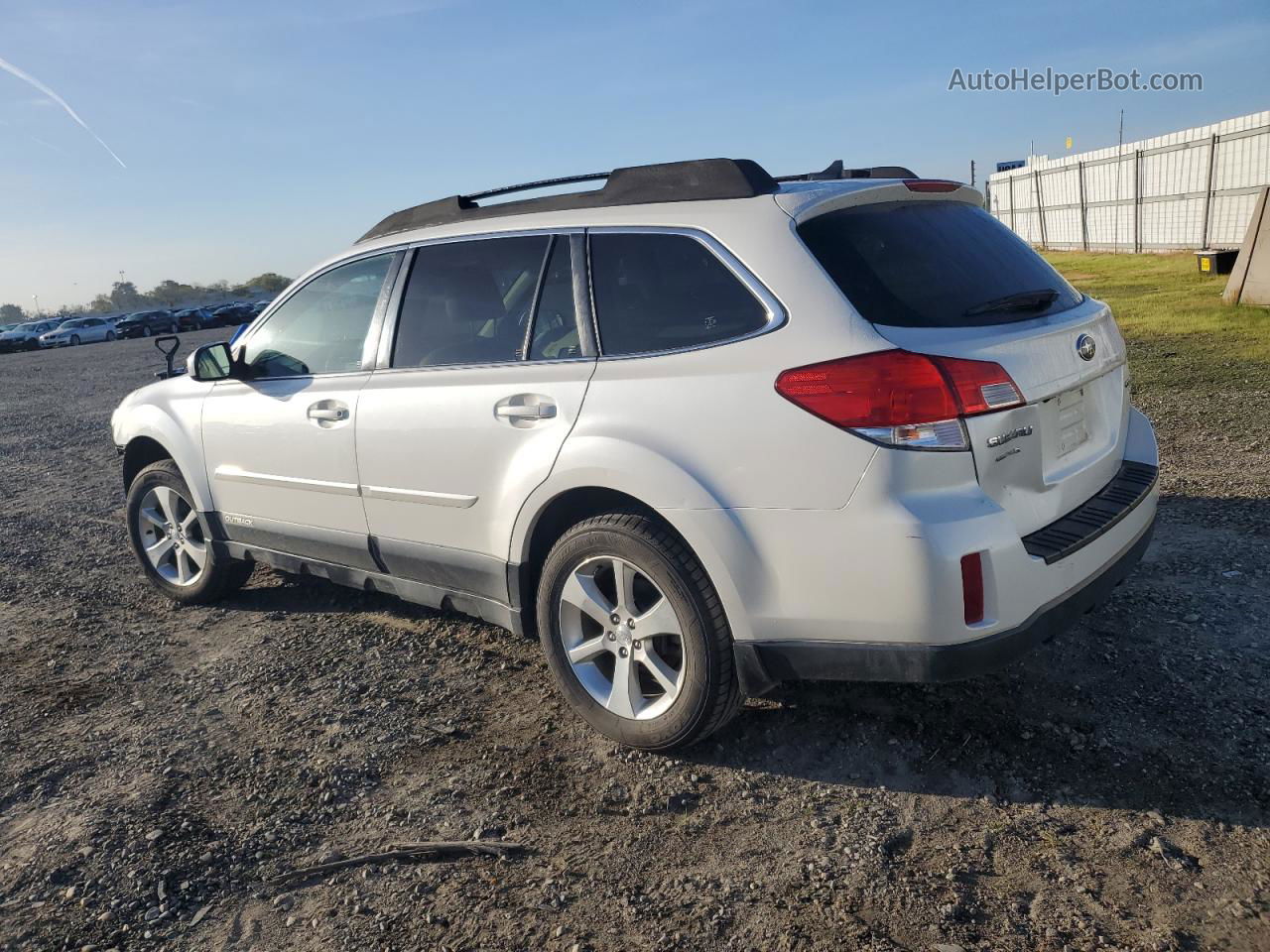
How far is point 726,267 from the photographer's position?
3043mm

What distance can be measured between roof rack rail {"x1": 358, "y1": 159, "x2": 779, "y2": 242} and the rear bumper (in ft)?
4.73

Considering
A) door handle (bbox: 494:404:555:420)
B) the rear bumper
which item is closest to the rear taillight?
the rear bumper

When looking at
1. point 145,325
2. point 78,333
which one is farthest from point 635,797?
point 145,325

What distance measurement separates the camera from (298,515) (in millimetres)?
4434

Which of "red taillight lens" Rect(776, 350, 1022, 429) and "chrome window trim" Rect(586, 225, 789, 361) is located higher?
"chrome window trim" Rect(586, 225, 789, 361)

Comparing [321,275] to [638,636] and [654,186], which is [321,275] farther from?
[638,636]

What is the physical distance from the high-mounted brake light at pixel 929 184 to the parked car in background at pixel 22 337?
52279 mm

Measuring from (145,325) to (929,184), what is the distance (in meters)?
52.4

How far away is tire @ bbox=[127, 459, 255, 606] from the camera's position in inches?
201

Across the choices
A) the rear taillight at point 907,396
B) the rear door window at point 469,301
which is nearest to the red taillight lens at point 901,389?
the rear taillight at point 907,396

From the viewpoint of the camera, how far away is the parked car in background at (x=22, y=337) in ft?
150

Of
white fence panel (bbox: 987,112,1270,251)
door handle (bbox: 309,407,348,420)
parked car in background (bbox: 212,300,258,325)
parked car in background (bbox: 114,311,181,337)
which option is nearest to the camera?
door handle (bbox: 309,407,348,420)

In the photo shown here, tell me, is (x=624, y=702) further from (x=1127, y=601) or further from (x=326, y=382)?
(x=1127, y=601)

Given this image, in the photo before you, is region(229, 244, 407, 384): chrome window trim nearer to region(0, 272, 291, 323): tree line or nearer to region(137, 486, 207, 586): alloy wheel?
region(137, 486, 207, 586): alloy wheel
